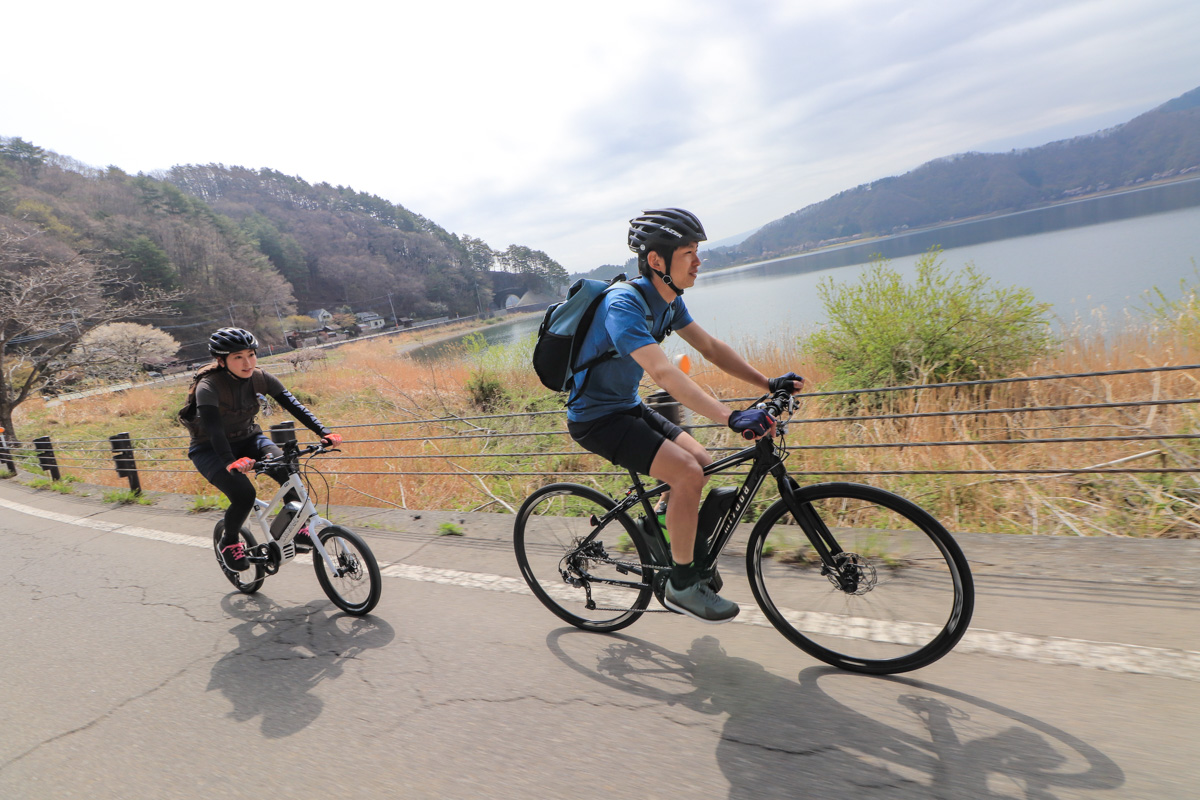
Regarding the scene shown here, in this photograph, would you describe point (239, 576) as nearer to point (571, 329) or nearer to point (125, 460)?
point (571, 329)

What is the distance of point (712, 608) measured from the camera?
262cm

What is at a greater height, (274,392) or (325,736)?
(274,392)

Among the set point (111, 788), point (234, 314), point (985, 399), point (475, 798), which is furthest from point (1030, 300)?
point (234, 314)

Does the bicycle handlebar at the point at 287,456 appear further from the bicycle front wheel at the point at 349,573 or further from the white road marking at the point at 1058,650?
the white road marking at the point at 1058,650

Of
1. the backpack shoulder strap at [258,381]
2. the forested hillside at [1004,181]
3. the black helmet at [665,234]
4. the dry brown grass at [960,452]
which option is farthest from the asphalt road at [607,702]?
the forested hillside at [1004,181]

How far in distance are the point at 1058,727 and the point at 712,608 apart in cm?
124

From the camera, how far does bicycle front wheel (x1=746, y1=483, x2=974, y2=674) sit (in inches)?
88.2

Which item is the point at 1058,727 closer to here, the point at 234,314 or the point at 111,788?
the point at 111,788

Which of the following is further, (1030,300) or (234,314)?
(234,314)

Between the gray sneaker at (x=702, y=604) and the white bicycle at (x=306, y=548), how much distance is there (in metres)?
1.87

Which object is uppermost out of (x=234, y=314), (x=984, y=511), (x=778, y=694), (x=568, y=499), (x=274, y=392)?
(x=234, y=314)

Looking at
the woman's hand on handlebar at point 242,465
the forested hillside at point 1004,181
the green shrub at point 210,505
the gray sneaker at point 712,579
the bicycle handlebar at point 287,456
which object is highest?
the forested hillside at point 1004,181

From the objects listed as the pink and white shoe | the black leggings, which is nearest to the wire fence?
the black leggings

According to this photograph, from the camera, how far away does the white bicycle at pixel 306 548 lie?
11.8 ft
